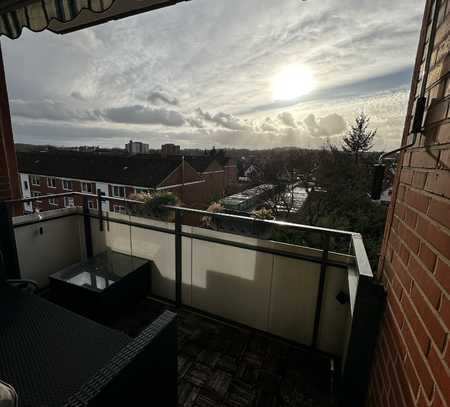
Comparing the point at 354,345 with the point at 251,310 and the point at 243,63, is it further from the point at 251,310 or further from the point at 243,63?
the point at 243,63

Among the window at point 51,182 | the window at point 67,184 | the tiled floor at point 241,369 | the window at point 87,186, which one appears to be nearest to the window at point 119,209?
the tiled floor at point 241,369

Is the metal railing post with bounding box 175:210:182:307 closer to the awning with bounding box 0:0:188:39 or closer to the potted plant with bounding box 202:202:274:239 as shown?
the potted plant with bounding box 202:202:274:239

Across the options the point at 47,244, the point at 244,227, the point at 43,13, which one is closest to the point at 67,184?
the point at 47,244

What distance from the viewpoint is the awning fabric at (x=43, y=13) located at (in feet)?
4.93

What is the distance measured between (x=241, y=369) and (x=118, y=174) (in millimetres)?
21096

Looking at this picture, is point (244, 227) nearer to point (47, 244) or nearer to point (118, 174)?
point (47, 244)

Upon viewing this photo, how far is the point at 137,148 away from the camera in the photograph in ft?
82.8

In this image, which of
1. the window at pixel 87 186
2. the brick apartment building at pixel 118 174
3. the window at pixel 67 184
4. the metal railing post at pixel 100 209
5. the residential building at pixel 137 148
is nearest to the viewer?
the metal railing post at pixel 100 209

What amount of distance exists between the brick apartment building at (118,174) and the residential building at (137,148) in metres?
1.68

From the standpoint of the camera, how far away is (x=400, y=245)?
106cm

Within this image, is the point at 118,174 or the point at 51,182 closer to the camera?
the point at 118,174

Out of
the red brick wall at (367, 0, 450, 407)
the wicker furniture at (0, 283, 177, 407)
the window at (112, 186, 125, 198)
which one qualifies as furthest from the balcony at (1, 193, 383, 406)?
the window at (112, 186, 125, 198)

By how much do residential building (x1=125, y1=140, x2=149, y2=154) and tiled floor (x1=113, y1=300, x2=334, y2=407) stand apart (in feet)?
82.1

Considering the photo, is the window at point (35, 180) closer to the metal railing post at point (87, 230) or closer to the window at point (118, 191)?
the window at point (118, 191)
